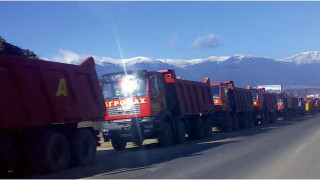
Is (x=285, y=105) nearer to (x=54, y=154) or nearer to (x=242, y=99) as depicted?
(x=242, y=99)

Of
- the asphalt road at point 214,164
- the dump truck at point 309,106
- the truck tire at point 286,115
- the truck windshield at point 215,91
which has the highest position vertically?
the truck windshield at point 215,91

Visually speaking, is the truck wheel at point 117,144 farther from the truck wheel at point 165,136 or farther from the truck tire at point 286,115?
the truck tire at point 286,115

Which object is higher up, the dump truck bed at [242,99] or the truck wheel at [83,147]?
the dump truck bed at [242,99]

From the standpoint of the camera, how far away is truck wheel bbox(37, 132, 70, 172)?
11.6m

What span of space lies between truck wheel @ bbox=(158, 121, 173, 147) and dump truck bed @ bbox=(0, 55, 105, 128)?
13.4 feet

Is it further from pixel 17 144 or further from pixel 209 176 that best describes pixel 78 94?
pixel 209 176

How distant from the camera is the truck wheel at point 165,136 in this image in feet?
59.9

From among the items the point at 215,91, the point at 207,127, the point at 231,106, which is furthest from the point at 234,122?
the point at 207,127

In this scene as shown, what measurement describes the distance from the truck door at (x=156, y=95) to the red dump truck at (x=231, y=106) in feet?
31.9

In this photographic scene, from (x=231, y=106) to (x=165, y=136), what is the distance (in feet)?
43.2

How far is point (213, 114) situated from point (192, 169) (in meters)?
15.5

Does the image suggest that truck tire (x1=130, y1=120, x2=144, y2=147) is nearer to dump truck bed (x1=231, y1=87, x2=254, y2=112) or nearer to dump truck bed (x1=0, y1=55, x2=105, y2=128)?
dump truck bed (x1=0, y1=55, x2=105, y2=128)

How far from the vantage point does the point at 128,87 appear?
1766 cm

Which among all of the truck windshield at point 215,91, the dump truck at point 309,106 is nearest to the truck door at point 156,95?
the truck windshield at point 215,91
